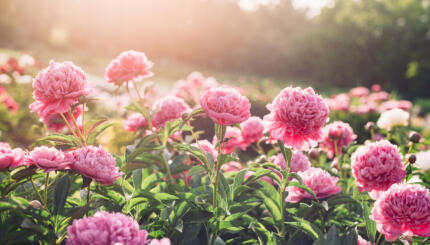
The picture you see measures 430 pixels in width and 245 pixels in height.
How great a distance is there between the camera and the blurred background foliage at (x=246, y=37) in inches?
680

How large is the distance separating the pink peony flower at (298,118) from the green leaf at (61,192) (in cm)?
70

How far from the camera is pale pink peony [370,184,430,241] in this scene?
1.17m

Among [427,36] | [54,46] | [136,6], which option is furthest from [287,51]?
[54,46]

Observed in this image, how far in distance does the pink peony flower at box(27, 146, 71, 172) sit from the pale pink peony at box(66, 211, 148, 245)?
220mm

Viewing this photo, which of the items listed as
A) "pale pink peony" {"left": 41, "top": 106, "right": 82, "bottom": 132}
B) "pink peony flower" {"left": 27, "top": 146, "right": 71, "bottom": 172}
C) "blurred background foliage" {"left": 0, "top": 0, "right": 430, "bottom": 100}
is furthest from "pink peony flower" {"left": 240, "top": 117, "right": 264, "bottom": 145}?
"blurred background foliage" {"left": 0, "top": 0, "right": 430, "bottom": 100}

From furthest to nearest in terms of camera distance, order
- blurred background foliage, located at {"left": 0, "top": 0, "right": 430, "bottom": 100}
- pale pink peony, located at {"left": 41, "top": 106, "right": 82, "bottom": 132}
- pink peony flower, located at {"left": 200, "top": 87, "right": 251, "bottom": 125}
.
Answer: blurred background foliage, located at {"left": 0, "top": 0, "right": 430, "bottom": 100} → pale pink peony, located at {"left": 41, "top": 106, "right": 82, "bottom": 132} → pink peony flower, located at {"left": 200, "top": 87, "right": 251, "bottom": 125}

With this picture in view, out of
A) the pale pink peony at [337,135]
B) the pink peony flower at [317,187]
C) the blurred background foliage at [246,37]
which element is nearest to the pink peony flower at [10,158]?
Result: the pink peony flower at [317,187]

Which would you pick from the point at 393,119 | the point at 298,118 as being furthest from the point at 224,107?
the point at 393,119

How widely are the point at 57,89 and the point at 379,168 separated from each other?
119 cm

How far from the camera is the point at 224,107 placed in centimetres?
118

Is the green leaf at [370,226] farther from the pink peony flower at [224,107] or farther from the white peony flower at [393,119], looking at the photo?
the white peony flower at [393,119]

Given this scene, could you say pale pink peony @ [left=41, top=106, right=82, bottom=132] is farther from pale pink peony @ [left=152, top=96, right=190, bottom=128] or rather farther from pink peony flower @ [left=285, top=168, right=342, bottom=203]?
pink peony flower @ [left=285, top=168, right=342, bottom=203]

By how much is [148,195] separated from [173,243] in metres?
0.19

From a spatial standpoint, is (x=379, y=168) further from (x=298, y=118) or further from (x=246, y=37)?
(x=246, y=37)
